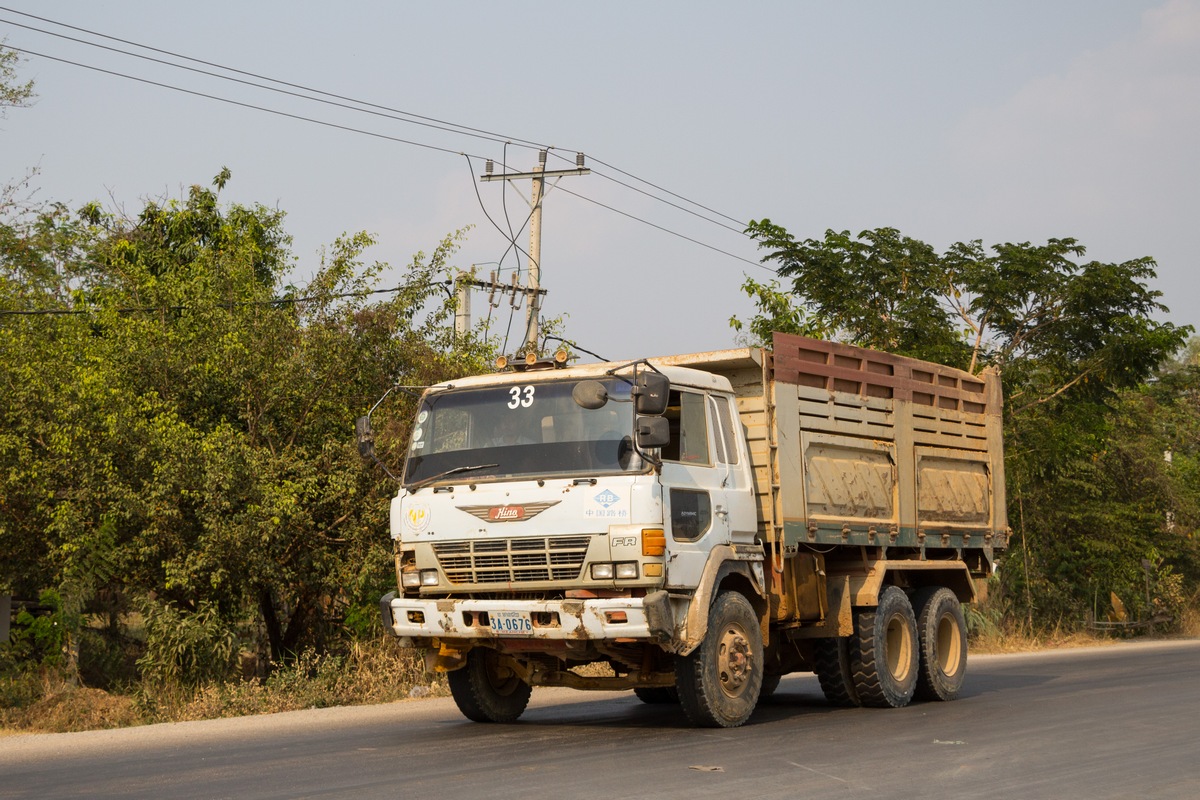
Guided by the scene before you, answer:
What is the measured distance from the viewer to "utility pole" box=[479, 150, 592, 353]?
23578mm

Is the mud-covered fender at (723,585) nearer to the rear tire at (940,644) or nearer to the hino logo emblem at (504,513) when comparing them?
the hino logo emblem at (504,513)

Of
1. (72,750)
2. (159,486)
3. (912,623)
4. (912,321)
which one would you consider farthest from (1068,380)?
(72,750)

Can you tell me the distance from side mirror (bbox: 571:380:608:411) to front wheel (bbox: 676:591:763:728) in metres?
1.87

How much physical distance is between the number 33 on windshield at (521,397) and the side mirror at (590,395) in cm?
58

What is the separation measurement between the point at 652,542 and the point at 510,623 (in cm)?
124

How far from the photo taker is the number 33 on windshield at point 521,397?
10.1 metres

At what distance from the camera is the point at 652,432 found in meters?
9.31

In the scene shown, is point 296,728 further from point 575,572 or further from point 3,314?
point 3,314

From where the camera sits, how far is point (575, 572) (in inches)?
374

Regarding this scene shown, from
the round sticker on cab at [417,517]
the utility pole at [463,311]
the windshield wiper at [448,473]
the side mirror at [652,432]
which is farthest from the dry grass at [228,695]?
the utility pole at [463,311]

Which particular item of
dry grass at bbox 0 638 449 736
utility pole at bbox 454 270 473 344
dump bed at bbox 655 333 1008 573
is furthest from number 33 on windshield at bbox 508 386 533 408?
utility pole at bbox 454 270 473 344

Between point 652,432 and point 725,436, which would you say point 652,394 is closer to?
point 652,432

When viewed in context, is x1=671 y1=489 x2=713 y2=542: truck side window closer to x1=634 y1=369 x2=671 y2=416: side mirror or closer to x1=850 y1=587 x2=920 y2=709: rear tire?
x1=634 y1=369 x2=671 y2=416: side mirror

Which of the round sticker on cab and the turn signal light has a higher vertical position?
the round sticker on cab
